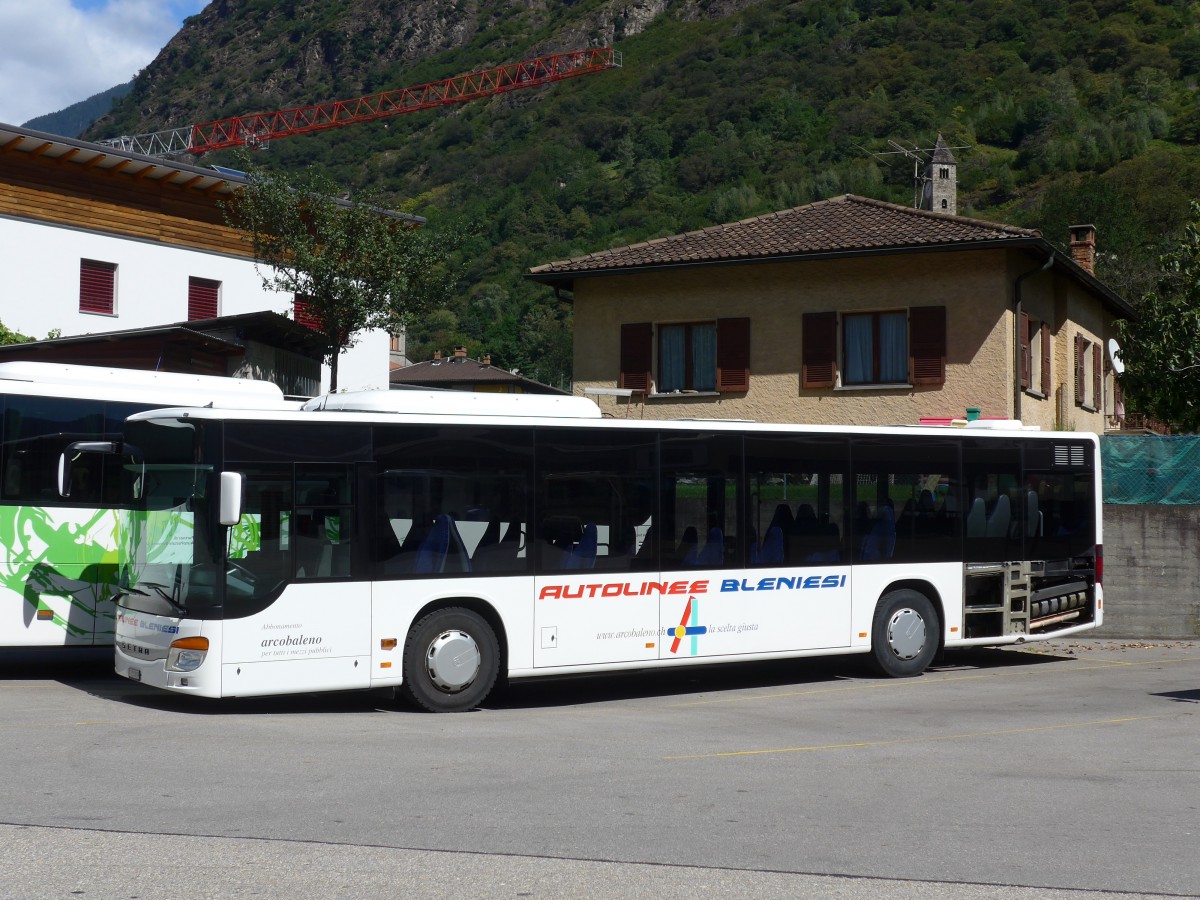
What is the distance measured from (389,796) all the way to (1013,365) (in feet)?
63.2

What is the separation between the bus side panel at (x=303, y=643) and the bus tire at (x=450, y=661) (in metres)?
0.49

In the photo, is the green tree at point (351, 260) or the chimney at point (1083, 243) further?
the chimney at point (1083, 243)

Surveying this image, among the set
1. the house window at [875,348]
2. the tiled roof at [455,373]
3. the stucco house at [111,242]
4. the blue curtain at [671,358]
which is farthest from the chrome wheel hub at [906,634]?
the tiled roof at [455,373]

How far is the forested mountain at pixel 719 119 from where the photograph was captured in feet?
358

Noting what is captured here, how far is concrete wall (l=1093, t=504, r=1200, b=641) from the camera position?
66.2 feet

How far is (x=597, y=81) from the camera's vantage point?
171125 mm

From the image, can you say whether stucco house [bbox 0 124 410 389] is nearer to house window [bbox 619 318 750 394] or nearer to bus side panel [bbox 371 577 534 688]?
house window [bbox 619 318 750 394]

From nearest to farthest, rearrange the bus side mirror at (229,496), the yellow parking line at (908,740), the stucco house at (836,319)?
1. the yellow parking line at (908,740)
2. the bus side mirror at (229,496)
3. the stucco house at (836,319)

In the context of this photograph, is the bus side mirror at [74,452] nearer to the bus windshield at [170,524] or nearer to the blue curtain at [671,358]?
the bus windshield at [170,524]

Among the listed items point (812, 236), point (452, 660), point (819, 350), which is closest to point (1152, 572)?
point (819, 350)

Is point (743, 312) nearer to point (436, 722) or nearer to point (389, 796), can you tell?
point (436, 722)

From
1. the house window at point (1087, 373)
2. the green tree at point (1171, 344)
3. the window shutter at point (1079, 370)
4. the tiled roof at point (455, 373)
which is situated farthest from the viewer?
the tiled roof at point (455, 373)

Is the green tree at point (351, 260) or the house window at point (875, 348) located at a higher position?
the green tree at point (351, 260)

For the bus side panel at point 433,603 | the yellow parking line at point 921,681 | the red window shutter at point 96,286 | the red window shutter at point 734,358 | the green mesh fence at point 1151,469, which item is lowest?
the yellow parking line at point 921,681
